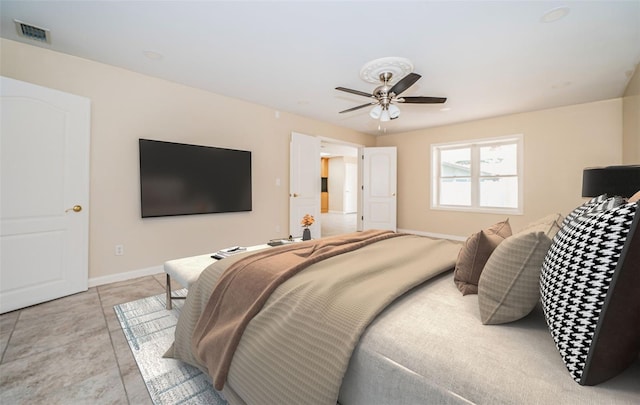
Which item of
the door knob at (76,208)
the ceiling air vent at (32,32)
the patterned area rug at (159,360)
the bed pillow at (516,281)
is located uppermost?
the ceiling air vent at (32,32)

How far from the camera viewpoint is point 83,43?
2.65m

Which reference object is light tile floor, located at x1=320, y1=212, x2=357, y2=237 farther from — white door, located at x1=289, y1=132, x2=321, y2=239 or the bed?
the bed

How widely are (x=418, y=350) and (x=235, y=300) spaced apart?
36.9 inches

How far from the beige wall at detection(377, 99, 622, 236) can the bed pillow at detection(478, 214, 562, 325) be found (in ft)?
16.1

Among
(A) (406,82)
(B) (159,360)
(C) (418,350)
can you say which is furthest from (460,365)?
(A) (406,82)

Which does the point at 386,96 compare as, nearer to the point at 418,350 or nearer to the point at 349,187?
the point at 418,350

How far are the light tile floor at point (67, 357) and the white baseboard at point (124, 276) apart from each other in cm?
40

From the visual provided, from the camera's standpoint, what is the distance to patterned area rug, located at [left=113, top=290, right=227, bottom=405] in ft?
4.73

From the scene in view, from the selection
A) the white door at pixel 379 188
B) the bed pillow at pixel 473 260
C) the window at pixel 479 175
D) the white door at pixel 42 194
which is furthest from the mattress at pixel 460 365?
the white door at pixel 379 188

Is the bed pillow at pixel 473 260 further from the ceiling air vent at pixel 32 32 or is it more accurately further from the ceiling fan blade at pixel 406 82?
the ceiling air vent at pixel 32 32

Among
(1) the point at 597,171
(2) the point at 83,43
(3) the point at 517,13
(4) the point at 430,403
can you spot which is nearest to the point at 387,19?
(3) the point at 517,13

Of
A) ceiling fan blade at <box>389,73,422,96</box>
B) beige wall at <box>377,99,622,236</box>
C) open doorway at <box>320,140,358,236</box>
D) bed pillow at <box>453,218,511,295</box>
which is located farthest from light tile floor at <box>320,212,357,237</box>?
bed pillow at <box>453,218,511,295</box>

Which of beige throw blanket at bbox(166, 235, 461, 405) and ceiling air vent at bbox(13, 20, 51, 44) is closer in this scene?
beige throw blanket at bbox(166, 235, 461, 405)

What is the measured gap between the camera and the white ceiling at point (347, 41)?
7.04 feet
